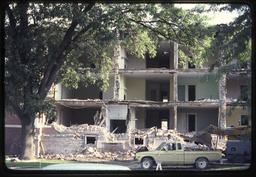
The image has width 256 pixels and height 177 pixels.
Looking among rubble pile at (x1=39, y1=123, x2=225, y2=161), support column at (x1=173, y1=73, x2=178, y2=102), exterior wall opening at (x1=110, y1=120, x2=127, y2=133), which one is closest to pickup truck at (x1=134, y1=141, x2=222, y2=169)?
rubble pile at (x1=39, y1=123, x2=225, y2=161)

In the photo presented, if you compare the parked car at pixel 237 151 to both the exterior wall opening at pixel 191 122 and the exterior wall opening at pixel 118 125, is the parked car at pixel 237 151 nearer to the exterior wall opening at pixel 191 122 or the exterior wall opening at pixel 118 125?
the exterior wall opening at pixel 191 122

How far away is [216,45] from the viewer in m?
14.2

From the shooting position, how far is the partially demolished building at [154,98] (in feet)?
96.9

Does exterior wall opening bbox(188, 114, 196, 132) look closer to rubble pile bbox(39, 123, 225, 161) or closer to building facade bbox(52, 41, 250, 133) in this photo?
building facade bbox(52, 41, 250, 133)

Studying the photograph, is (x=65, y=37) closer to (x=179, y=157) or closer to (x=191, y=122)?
(x=179, y=157)

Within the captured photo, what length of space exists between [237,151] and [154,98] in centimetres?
1610

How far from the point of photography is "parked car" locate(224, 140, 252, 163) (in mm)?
19719

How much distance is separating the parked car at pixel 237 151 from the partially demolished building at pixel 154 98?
320 inches

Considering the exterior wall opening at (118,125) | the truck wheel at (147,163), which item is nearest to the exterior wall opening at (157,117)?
the exterior wall opening at (118,125)

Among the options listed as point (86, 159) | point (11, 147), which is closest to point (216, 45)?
point (86, 159)

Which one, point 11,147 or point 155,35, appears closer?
point 155,35

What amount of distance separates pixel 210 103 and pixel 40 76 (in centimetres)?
1722

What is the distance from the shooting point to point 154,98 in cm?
3534
